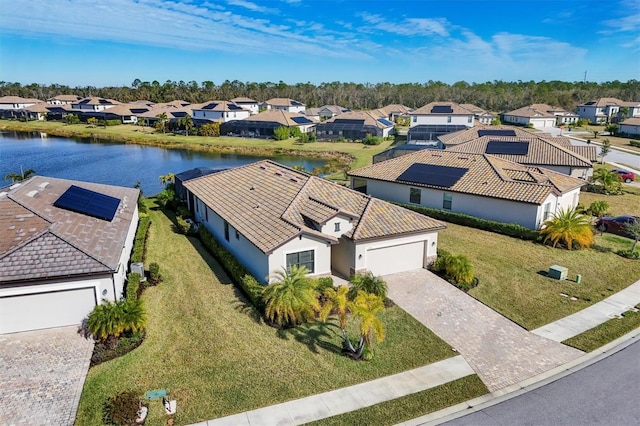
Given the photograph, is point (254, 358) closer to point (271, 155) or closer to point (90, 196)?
point (90, 196)

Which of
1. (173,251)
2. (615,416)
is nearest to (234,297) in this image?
(173,251)

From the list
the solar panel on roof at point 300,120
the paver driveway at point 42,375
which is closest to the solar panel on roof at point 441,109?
the solar panel on roof at point 300,120

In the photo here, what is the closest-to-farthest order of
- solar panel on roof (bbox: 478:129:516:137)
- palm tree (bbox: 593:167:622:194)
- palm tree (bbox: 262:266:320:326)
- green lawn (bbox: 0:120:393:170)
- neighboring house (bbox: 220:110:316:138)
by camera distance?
palm tree (bbox: 262:266:320:326)
palm tree (bbox: 593:167:622:194)
solar panel on roof (bbox: 478:129:516:137)
green lawn (bbox: 0:120:393:170)
neighboring house (bbox: 220:110:316:138)

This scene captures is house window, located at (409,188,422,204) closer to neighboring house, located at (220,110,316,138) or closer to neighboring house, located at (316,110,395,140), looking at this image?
neighboring house, located at (316,110,395,140)

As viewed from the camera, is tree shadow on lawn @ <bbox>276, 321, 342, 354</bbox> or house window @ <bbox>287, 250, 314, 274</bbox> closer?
tree shadow on lawn @ <bbox>276, 321, 342, 354</bbox>

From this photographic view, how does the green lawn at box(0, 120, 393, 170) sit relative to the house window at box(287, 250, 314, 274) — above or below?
above

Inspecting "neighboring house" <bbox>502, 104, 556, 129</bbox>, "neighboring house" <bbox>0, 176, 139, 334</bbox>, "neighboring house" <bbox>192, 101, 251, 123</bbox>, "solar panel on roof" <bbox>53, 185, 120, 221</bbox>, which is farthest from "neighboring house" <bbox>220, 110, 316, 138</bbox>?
"neighboring house" <bbox>0, 176, 139, 334</bbox>

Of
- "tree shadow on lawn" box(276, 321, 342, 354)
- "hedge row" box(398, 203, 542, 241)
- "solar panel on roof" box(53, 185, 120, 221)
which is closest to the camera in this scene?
"tree shadow on lawn" box(276, 321, 342, 354)
